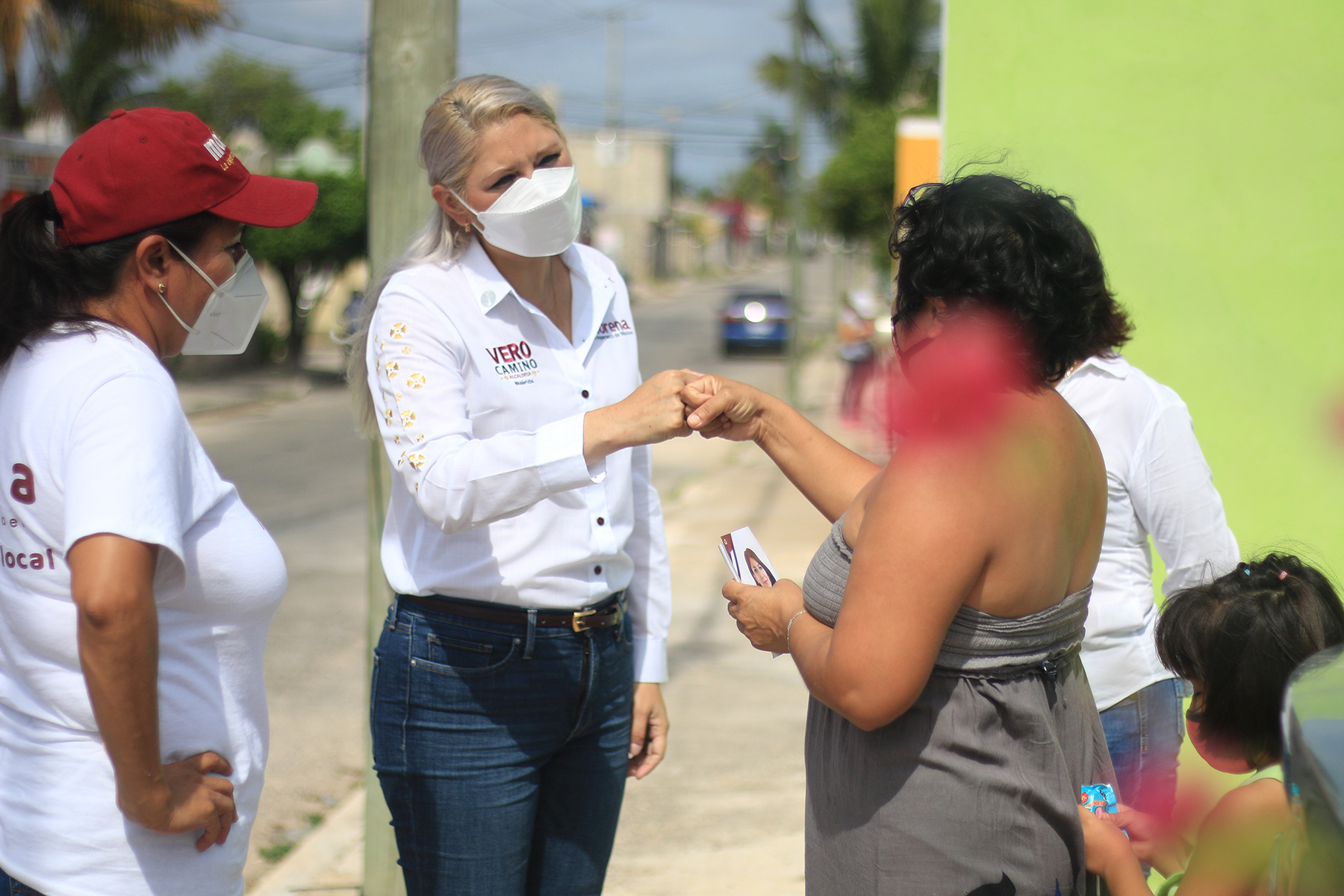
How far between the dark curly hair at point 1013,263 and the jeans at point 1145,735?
125 centimetres

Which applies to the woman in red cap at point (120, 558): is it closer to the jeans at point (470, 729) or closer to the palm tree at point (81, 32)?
the jeans at point (470, 729)

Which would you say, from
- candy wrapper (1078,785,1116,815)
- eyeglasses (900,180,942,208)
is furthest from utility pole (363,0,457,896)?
candy wrapper (1078,785,1116,815)

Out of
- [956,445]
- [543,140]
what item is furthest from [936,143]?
[956,445]

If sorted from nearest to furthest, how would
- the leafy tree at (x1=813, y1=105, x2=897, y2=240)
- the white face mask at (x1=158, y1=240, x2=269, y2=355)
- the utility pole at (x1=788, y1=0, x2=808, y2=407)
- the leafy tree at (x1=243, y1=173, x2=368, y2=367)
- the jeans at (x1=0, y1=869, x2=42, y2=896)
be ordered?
the jeans at (x1=0, y1=869, x2=42, y2=896) → the white face mask at (x1=158, y1=240, x2=269, y2=355) → the utility pole at (x1=788, y1=0, x2=808, y2=407) → the leafy tree at (x1=243, y1=173, x2=368, y2=367) → the leafy tree at (x1=813, y1=105, x2=897, y2=240)

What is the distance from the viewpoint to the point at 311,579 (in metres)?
8.38

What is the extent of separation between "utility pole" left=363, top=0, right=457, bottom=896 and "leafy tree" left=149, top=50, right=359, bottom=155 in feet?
70.6

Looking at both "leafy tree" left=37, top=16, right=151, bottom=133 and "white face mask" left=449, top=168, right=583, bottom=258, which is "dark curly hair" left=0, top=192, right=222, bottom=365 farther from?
"leafy tree" left=37, top=16, right=151, bottom=133

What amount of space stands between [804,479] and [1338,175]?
276 cm

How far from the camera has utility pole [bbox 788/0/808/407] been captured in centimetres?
1984

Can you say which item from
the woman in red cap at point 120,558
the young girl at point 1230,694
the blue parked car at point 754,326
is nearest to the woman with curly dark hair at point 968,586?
the young girl at point 1230,694

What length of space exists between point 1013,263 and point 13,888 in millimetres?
1656

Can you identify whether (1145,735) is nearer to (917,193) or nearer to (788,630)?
(788,630)

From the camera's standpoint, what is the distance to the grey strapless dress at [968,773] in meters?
1.68

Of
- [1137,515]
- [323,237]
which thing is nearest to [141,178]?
[1137,515]
